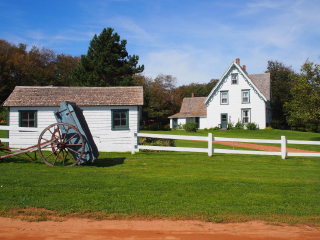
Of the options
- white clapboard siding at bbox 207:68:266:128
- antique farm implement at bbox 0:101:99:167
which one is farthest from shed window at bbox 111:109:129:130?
white clapboard siding at bbox 207:68:266:128

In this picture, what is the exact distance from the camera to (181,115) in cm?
4794

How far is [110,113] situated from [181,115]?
3137 centimetres

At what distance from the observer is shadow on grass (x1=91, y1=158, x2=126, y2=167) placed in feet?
34.5

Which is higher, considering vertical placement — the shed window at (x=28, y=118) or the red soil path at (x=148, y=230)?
the shed window at (x=28, y=118)

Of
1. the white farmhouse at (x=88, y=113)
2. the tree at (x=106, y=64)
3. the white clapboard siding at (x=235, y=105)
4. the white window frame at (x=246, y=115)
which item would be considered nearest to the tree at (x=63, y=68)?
the tree at (x=106, y=64)

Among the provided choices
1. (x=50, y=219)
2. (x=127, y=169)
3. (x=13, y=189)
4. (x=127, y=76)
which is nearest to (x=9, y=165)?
(x=13, y=189)

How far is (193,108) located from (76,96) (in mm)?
32429

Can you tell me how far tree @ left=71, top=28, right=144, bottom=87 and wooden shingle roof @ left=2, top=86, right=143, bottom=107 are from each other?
65.4 ft

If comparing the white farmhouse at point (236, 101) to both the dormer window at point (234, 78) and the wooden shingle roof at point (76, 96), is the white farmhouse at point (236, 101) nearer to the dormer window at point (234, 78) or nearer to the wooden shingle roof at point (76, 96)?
the dormer window at point (234, 78)

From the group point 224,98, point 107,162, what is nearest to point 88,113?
point 107,162

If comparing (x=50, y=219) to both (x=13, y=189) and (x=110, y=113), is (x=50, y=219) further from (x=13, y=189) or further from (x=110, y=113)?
(x=110, y=113)

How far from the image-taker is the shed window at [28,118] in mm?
17094

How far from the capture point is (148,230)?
195 inches

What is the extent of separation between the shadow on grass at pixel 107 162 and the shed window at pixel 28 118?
761 cm
